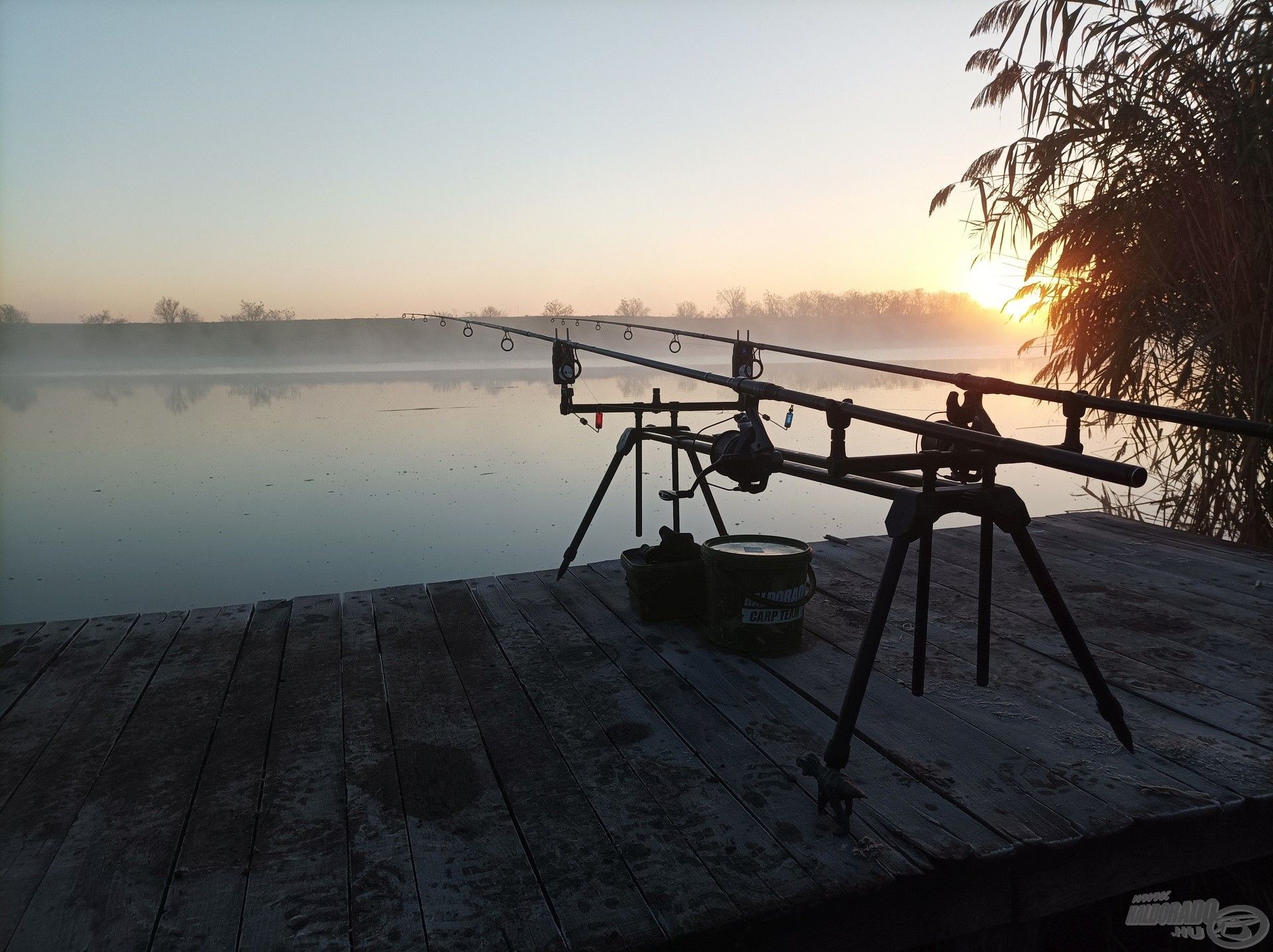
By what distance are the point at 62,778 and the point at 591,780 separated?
1.39 m

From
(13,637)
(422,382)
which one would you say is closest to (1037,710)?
(13,637)

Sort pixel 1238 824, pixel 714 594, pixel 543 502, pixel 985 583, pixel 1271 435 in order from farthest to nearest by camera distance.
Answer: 1. pixel 543 502
2. pixel 714 594
3. pixel 985 583
4. pixel 1238 824
5. pixel 1271 435

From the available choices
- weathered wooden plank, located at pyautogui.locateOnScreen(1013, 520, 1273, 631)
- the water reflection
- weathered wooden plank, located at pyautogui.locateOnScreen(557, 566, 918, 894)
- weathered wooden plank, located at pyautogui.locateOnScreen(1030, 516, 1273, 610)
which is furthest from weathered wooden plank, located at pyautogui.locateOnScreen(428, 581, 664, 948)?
the water reflection

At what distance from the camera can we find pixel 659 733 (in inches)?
94.4

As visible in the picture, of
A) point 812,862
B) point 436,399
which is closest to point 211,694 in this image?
point 812,862

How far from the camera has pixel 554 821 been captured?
77.5 inches

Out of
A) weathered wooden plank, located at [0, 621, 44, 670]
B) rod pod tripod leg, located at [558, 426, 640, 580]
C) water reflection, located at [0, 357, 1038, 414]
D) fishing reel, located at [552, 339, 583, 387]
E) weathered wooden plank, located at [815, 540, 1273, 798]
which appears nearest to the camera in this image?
weathered wooden plank, located at [815, 540, 1273, 798]

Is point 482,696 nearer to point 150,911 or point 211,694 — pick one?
point 211,694

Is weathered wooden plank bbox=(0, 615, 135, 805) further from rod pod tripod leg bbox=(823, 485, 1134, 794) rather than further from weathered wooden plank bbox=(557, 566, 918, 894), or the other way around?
rod pod tripod leg bbox=(823, 485, 1134, 794)

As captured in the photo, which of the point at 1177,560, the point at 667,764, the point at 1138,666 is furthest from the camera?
the point at 1177,560

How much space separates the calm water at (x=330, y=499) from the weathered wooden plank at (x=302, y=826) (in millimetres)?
3555

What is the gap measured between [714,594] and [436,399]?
17.4 meters

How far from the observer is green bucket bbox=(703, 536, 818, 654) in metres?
2.86

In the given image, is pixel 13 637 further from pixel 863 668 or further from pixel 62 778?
pixel 863 668
